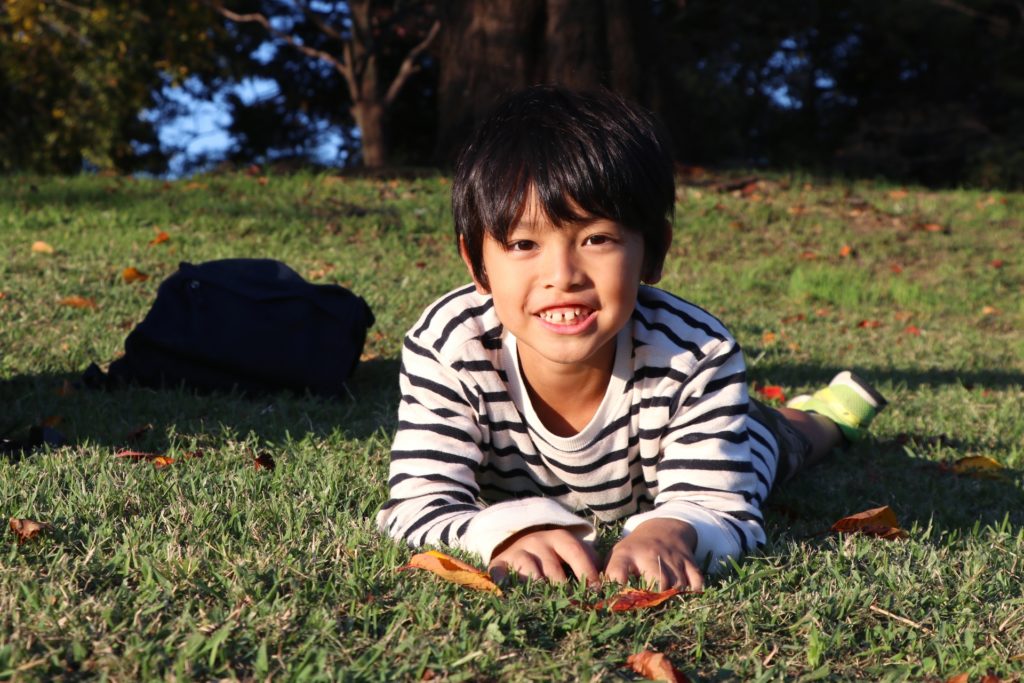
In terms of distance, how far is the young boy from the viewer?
2506 mm

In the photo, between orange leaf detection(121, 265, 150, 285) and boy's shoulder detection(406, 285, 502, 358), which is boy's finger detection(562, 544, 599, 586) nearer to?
boy's shoulder detection(406, 285, 502, 358)

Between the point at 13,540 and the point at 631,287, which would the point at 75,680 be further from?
the point at 631,287

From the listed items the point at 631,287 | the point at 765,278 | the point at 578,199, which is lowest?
the point at 765,278

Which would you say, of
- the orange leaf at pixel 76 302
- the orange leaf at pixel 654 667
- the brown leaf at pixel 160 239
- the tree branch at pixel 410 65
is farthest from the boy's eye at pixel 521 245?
the tree branch at pixel 410 65

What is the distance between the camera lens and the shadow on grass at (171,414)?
3607 millimetres

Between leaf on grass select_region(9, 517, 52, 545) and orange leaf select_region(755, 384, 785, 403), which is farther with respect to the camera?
orange leaf select_region(755, 384, 785, 403)

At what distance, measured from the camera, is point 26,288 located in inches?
244

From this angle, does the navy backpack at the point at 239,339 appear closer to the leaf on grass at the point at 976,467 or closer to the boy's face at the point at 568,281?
the boy's face at the point at 568,281

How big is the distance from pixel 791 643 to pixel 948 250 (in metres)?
7.81

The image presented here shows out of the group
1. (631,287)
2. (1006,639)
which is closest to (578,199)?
(631,287)

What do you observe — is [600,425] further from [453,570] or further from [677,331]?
[453,570]

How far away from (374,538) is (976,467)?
A: 2282 mm

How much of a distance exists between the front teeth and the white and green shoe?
1953 millimetres

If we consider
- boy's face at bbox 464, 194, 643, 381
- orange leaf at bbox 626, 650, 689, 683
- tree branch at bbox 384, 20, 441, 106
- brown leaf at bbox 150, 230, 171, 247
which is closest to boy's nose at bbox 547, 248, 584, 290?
boy's face at bbox 464, 194, 643, 381
